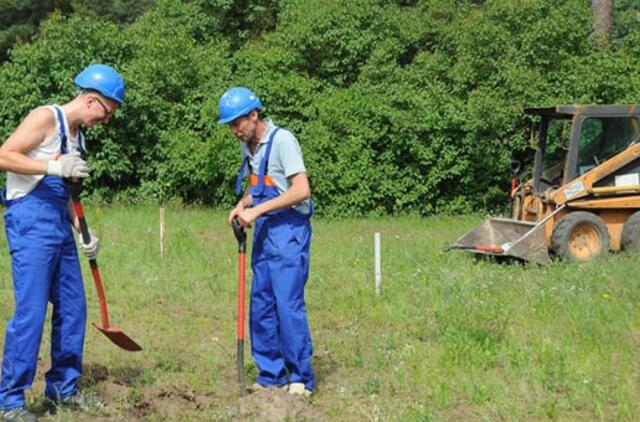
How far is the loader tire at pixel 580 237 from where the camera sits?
38.7 feet

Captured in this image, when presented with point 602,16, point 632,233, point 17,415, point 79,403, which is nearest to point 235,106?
point 79,403

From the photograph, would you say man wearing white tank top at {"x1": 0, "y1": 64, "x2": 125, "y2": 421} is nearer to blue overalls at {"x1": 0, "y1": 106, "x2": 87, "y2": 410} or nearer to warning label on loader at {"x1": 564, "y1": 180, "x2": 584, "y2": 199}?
blue overalls at {"x1": 0, "y1": 106, "x2": 87, "y2": 410}

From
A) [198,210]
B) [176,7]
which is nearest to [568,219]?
[198,210]

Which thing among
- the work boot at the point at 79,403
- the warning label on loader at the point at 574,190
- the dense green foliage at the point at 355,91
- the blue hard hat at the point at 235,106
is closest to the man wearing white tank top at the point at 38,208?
the work boot at the point at 79,403

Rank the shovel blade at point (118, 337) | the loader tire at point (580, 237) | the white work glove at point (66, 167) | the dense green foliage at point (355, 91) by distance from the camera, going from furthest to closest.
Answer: the dense green foliage at point (355, 91)
the loader tire at point (580, 237)
the shovel blade at point (118, 337)
the white work glove at point (66, 167)

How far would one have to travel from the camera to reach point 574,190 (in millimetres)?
12055

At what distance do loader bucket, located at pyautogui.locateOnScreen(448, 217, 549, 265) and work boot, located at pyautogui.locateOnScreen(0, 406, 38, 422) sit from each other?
727 cm

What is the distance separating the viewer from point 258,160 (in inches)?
240

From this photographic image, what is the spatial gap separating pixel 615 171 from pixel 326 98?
8545 mm

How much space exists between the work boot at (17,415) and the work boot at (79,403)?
1.09ft

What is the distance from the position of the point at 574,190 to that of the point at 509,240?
1.10 metres

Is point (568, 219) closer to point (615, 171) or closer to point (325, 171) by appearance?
point (615, 171)

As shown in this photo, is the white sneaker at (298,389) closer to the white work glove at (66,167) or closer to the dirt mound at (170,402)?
the dirt mound at (170,402)

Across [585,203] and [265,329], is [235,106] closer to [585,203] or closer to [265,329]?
[265,329]
